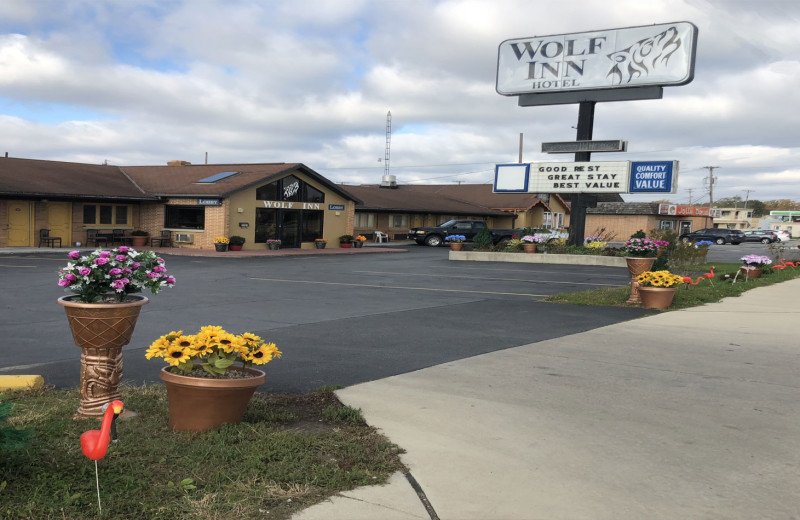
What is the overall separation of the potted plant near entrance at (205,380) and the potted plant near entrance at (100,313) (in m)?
0.50

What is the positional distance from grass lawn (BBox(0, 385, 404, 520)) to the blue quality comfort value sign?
84.4ft

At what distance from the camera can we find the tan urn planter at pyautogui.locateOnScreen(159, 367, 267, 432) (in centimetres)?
466

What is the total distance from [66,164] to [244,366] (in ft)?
114

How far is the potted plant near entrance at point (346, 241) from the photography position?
125ft

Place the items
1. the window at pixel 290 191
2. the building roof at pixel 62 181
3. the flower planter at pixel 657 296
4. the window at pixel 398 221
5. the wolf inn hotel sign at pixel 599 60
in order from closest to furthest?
the flower planter at pixel 657 296, the wolf inn hotel sign at pixel 599 60, the building roof at pixel 62 181, the window at pixel 290 191, the window at pixel 398 221

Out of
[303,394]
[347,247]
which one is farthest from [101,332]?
[347,247]

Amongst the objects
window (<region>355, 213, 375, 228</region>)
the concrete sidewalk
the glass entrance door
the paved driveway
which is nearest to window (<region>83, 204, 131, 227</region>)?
the glass entrance door

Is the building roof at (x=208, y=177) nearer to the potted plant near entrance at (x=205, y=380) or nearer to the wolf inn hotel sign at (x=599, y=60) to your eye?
the wolf inn hotel sign at (x=599, y=60)

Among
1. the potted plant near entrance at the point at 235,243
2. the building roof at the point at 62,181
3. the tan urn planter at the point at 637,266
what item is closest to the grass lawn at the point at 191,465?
the tan urn planter at the point at 637,266

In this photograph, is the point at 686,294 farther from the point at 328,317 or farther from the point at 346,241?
the point at 346,241

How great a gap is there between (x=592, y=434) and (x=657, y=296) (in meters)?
8.75

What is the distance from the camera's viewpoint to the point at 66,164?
34938mm

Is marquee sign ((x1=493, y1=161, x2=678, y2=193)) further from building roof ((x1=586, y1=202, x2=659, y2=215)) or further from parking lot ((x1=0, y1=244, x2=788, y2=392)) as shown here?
building roof ((x1=586, y1=202, x2=659, y2=215))

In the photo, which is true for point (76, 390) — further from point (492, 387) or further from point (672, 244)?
point (672, 244)
